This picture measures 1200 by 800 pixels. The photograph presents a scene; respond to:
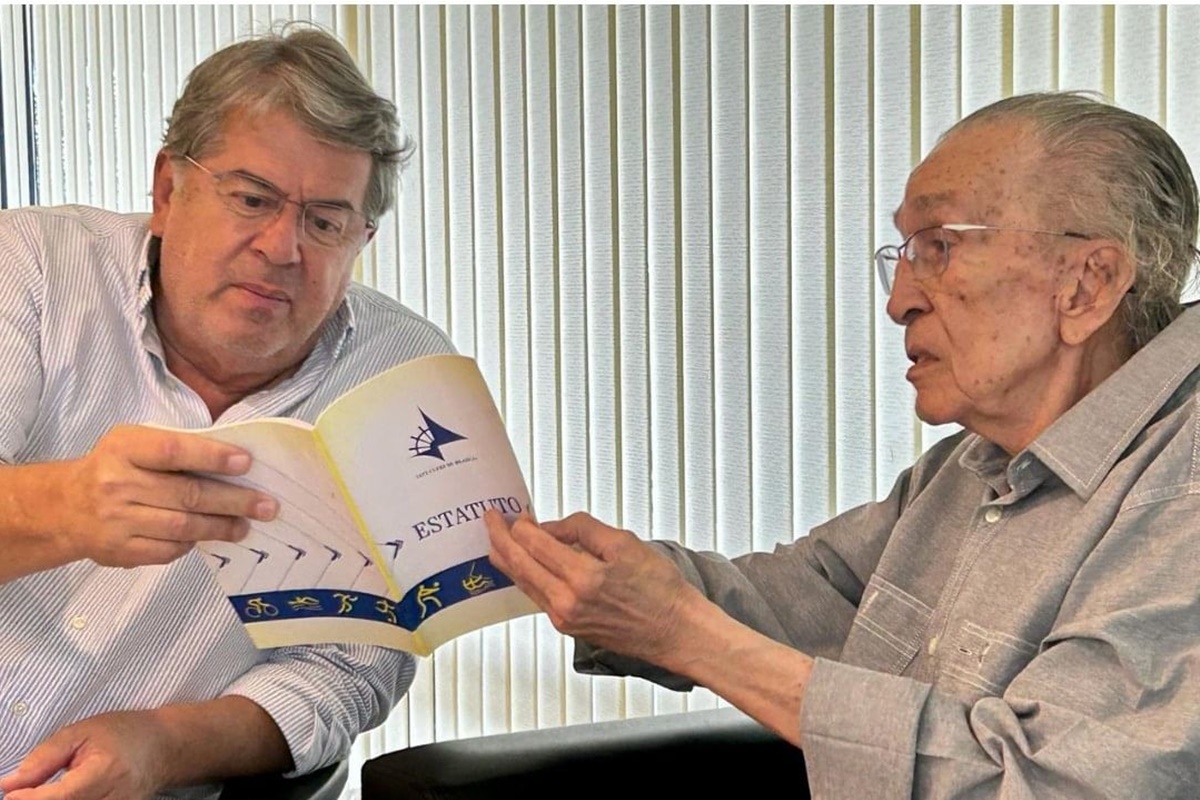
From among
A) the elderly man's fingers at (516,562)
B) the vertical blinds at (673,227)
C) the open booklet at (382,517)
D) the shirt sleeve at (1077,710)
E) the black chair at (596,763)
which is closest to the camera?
the shirt sleeve at (1077,710)

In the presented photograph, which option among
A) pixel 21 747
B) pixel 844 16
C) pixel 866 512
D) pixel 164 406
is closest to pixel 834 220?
pixel 844 16

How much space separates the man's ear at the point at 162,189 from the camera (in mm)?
1665

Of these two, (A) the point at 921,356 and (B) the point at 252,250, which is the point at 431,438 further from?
(A) the point at 921,356

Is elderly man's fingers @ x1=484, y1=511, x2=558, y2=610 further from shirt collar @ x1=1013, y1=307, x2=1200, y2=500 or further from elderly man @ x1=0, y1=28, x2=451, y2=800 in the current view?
shirt collar @ x1=1013, y1=307, x2=1200, y2=500

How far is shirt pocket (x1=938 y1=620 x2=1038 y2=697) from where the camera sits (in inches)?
51.7

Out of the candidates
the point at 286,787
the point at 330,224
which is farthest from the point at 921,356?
the point at 286,787

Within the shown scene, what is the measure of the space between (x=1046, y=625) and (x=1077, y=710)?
0.44 feet

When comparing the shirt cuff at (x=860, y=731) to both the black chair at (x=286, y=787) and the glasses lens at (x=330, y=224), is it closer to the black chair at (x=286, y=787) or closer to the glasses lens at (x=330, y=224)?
the black chair at (x=286, y=787)

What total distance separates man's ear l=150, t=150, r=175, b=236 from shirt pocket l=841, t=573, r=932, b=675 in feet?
3.10

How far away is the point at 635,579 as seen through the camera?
1.39 meters

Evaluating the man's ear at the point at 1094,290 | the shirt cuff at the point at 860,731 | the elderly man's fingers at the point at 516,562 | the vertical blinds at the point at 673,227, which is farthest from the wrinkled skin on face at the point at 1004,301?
the vertical blinds at the point at 673,227

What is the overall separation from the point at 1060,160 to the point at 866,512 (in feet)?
1.70

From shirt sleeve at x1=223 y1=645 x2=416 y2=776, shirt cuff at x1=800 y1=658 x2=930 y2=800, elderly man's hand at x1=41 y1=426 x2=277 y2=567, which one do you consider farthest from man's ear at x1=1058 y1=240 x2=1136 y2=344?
shirt sleeve at x1=223 y1=645 x2=416 y2=776

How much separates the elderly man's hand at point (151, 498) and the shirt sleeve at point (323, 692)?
0.35 m
